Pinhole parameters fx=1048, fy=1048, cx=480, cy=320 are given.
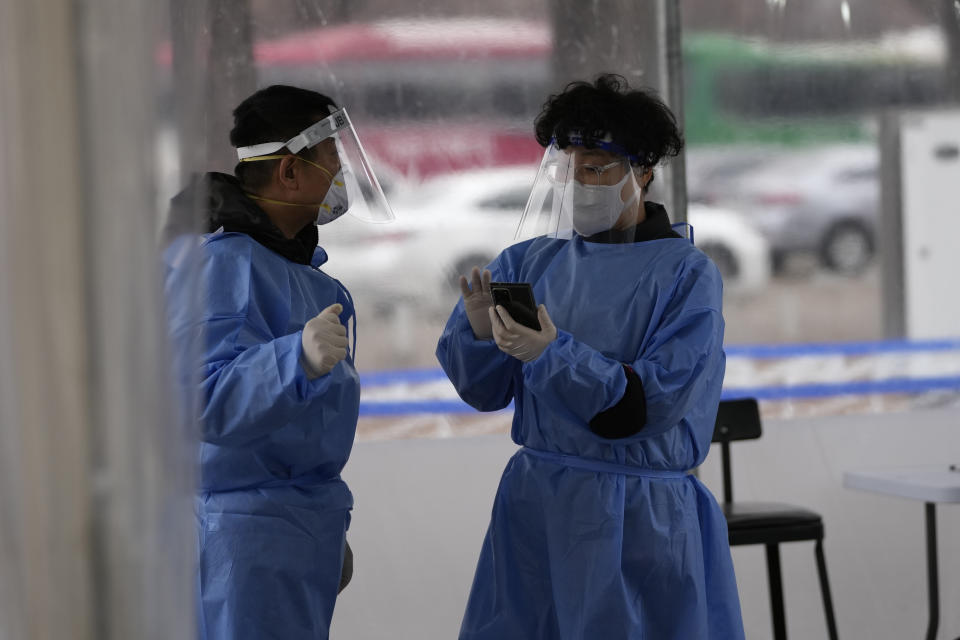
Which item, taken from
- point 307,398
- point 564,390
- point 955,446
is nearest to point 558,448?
point 564,390

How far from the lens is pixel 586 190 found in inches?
Result: 72.8

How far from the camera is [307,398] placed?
59.6 inches

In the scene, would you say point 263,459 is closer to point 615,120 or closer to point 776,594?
point 615,120

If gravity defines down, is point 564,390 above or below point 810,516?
above

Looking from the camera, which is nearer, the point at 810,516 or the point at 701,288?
the point at 701,288

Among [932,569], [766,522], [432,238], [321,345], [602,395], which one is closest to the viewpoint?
[321,345]

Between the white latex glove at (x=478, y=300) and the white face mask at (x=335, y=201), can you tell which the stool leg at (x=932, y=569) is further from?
the white face mask at (x=335, y=201)

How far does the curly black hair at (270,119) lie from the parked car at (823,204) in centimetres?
188

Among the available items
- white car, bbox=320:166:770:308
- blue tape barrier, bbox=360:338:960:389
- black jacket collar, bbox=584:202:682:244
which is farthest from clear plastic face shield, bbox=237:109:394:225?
blue tape barrier, bbox=360:338:960:389

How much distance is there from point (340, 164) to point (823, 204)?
2.04 m

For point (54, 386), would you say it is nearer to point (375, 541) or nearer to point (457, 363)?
point (457, 363)

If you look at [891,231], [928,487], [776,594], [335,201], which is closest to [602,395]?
[335,201]

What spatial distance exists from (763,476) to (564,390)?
1766mm

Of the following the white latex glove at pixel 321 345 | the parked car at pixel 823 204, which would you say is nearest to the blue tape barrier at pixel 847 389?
the parked car at pixel 823 204
